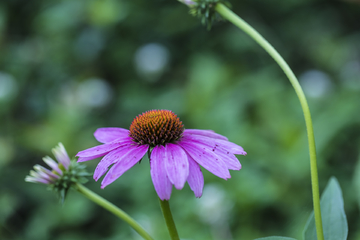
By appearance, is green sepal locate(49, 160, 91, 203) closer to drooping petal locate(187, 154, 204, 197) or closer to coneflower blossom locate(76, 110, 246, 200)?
coneflower blossom locate(76, 110, 246, 200)

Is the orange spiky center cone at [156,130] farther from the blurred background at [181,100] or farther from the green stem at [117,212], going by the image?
the blurred background at [181,100]

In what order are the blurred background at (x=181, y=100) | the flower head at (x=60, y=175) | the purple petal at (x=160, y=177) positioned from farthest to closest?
the blurred background at (x=181, y=100)
the flower head at (x=60, y=175)
the purple petal at (x=160, y=177)

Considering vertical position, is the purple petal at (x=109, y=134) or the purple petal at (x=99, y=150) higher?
the purple petal at (x=109, y=134)

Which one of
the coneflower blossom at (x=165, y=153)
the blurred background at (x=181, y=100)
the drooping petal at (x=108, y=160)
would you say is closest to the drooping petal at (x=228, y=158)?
the coneflower blossom at (x=165, y=153)

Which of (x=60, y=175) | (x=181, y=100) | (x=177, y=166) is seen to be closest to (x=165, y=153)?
(x=177, y=166)

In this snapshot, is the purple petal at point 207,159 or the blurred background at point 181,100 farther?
the blurred background at point 181,100
